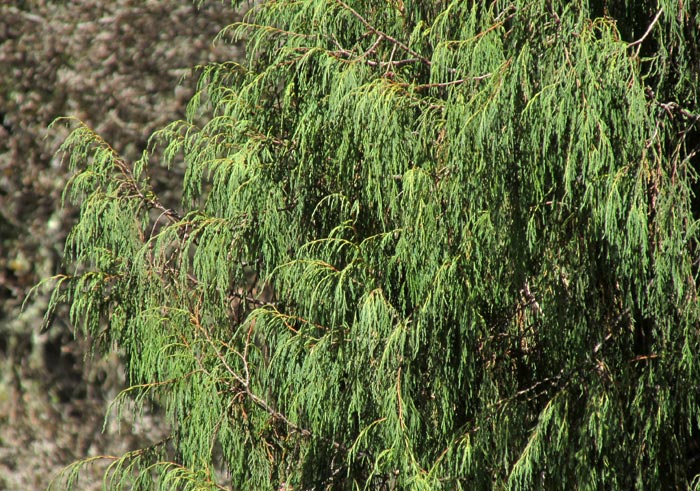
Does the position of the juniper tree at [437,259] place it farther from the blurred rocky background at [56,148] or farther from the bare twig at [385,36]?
the blurred rocky background at [56,148]

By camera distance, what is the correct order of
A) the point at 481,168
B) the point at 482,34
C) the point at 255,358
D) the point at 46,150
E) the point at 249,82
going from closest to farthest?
the point at 481,168 < the point at 482,34 < the point at 255,358 < the point at 249,82 < the point at 46,150

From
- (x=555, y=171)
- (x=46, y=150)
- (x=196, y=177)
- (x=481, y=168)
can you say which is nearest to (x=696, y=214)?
(x=555, y=171)

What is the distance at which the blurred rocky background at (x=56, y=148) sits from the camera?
4.59m

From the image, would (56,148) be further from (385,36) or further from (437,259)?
(437,259)

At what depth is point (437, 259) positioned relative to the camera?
2.76 meters

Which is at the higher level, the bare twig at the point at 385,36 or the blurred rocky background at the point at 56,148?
the bare twig at the point at 385,36

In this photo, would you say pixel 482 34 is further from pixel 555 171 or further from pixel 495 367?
pixel 495 367

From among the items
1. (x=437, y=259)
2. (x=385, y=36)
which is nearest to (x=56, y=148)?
(x=385, y=36)

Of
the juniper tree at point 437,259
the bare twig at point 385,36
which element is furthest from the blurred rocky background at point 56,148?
the bare twig at point 385,36

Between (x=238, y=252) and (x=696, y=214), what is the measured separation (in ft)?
4.96

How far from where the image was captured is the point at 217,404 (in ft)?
10.5

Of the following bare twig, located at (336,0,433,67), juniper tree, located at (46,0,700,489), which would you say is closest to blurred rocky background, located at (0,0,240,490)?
juniper tree, located at (46,0,700,489)

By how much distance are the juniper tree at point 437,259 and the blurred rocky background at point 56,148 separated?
1.02 meters

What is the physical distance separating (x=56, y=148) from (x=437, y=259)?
2605mm
